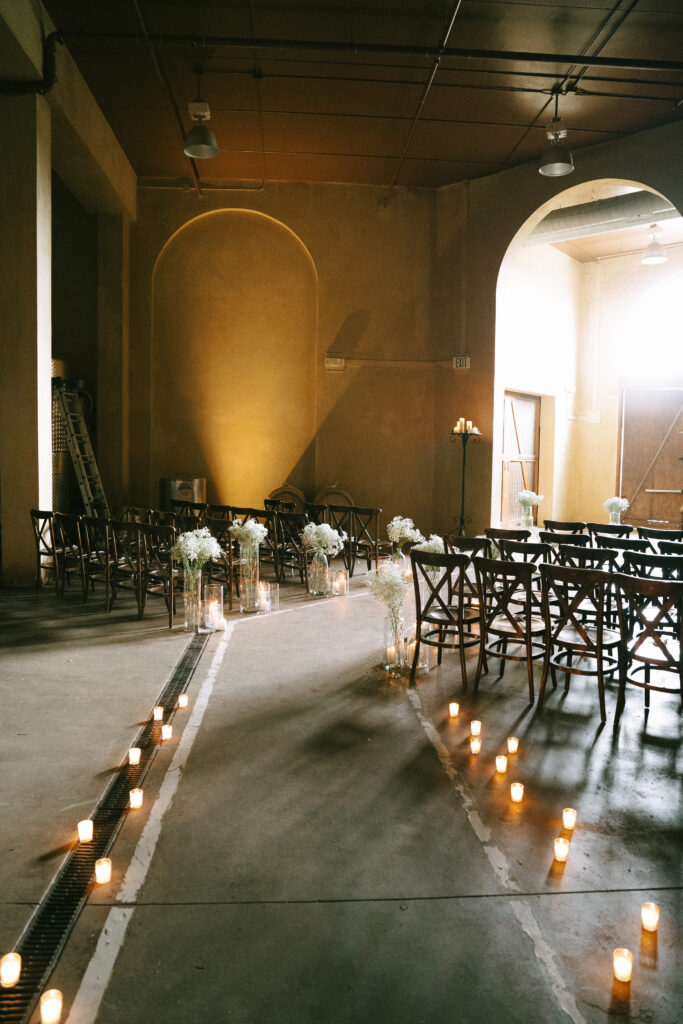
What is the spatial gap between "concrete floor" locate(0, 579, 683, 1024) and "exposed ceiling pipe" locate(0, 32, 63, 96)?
6.63 m

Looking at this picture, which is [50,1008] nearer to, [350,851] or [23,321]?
[350,851]

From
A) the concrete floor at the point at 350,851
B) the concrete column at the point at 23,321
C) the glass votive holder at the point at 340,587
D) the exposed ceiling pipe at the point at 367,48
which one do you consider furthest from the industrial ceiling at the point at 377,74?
the concrete floor at the point at 350,851

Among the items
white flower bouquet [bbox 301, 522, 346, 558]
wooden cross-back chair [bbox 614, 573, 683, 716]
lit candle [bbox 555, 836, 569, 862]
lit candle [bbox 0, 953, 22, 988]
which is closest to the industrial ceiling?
white flower bouquet [bbox 301, 522, 346, 558]

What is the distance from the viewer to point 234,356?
40.0ft

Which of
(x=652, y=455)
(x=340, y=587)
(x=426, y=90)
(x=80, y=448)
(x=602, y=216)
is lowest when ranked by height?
(x=340, y=587)

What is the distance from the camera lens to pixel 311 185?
39.2ft

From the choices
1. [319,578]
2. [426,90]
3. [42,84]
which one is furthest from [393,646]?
[42,84]

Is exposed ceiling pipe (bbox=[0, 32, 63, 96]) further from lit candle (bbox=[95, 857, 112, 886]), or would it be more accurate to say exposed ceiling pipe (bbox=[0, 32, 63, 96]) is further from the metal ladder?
lit candle (bbox=[95, 857, 112, 886])

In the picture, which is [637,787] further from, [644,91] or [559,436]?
[559,436]

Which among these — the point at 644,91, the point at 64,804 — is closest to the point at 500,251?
the point at 644,91

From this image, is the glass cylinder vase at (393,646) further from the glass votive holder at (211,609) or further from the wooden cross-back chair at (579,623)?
the glass votive holder at (211,609)

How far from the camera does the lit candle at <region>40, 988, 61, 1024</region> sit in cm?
185

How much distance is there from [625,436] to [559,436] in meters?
1.44

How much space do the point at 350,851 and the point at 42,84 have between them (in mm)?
8607
